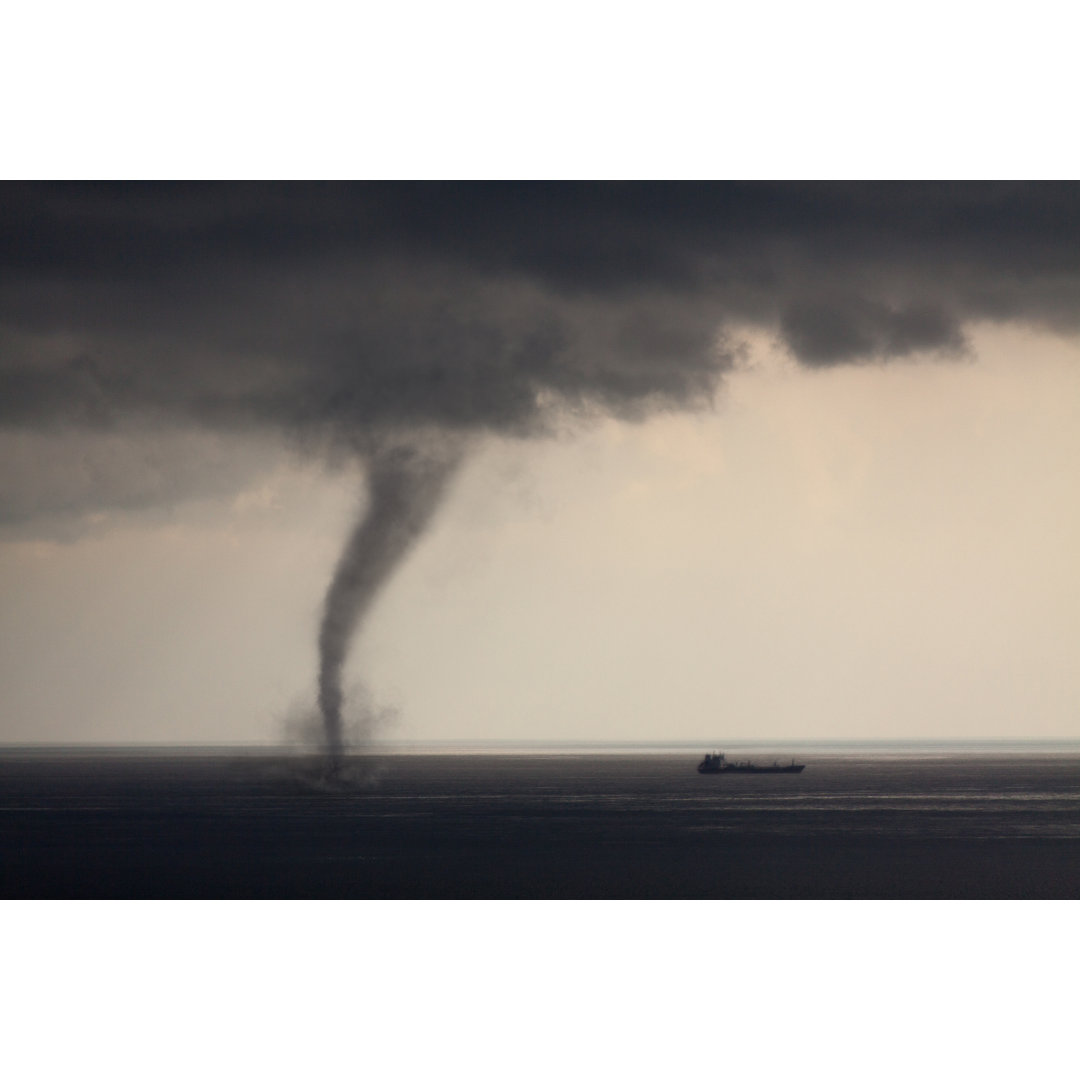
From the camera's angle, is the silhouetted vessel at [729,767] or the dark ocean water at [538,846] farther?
the silhouetted vessel at [729,767]

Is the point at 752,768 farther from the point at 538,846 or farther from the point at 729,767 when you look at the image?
the point at 538,846

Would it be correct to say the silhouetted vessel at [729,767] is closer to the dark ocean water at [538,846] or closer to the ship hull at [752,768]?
the ship hull at [752,768]

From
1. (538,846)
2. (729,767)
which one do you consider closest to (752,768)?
(729,767)

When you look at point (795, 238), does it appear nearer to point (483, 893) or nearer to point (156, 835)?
point (483, 893)

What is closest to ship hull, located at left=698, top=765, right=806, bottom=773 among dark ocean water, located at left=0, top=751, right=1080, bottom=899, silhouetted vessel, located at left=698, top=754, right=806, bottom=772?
silhouetted vessel, located at left=698, top=754, right=806, bottom=772

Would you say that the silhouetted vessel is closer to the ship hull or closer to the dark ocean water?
the ship hull

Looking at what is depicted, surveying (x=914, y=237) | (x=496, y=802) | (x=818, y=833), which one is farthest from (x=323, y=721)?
(x=914, y=237)

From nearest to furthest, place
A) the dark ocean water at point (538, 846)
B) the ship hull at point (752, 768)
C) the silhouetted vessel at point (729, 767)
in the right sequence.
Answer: the dark ocean water at point (538, 846)
the ship hull at point (752, 768)
the silhouetted vessel at point (729, 767)

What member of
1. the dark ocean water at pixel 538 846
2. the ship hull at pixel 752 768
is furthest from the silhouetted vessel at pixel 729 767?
the dark ocean water at pixel 538 846
